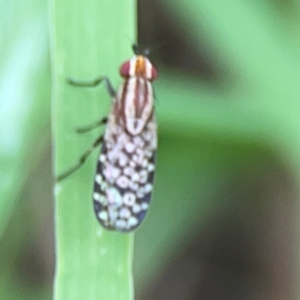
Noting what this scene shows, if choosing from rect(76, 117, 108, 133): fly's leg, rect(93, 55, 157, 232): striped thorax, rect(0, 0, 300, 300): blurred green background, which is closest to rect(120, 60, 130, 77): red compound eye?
rect(93, 55, 157, 232): striped thorax

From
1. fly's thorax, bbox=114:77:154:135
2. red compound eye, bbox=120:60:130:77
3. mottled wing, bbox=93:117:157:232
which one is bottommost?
mottled wing, bbox=93:117:157:232

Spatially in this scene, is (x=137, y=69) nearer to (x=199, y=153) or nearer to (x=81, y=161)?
(x=81, y=161)

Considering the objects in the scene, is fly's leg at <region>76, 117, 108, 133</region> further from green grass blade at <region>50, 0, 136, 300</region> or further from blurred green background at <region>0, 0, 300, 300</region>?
blurred green background at <region>0, 0, 300, 300</region>

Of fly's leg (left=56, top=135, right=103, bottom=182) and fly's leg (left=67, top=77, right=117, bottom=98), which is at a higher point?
fly's leg (left=67, top=77, right=117, bottom=98)

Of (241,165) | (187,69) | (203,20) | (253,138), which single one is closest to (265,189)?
(241,165)

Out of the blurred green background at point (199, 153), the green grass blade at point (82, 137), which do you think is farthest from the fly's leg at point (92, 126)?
the blurred green background at point (199, 153)

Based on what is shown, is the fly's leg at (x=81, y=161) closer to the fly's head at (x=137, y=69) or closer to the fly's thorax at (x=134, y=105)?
the fly's thorax at (x=134, y=105)

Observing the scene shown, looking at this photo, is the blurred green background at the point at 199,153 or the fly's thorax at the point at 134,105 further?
the blurred green background at the point at 199,153
